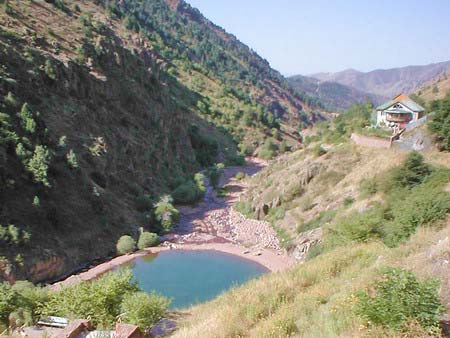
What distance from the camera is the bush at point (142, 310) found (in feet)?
30.0

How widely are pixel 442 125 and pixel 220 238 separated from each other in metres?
17.4

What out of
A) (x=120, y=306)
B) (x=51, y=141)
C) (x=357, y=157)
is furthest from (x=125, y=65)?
(x=120, y=306)

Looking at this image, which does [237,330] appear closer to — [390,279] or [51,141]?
[390,279]

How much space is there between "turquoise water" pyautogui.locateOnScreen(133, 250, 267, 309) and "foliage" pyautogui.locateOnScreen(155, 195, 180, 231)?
4.10 m

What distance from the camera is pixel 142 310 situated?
9.38 meters

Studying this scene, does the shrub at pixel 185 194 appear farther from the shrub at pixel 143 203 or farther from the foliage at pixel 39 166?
the foliage at pixel 39 166

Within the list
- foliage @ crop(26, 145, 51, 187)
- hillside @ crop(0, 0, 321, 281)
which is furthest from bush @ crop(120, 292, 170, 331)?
foliage @ crop(26, 145, 51, 187)

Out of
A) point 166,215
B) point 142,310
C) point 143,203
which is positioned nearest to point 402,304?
point 142,310

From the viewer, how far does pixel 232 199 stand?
45.3 m

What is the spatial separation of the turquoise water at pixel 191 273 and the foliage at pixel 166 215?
410 centimetres

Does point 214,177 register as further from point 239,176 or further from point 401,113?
point 401,113

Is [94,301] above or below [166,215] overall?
above

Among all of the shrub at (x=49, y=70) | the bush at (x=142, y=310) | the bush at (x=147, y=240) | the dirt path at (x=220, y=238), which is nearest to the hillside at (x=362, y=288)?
the bush at (x=142, y=310)

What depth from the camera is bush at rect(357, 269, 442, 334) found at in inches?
207
